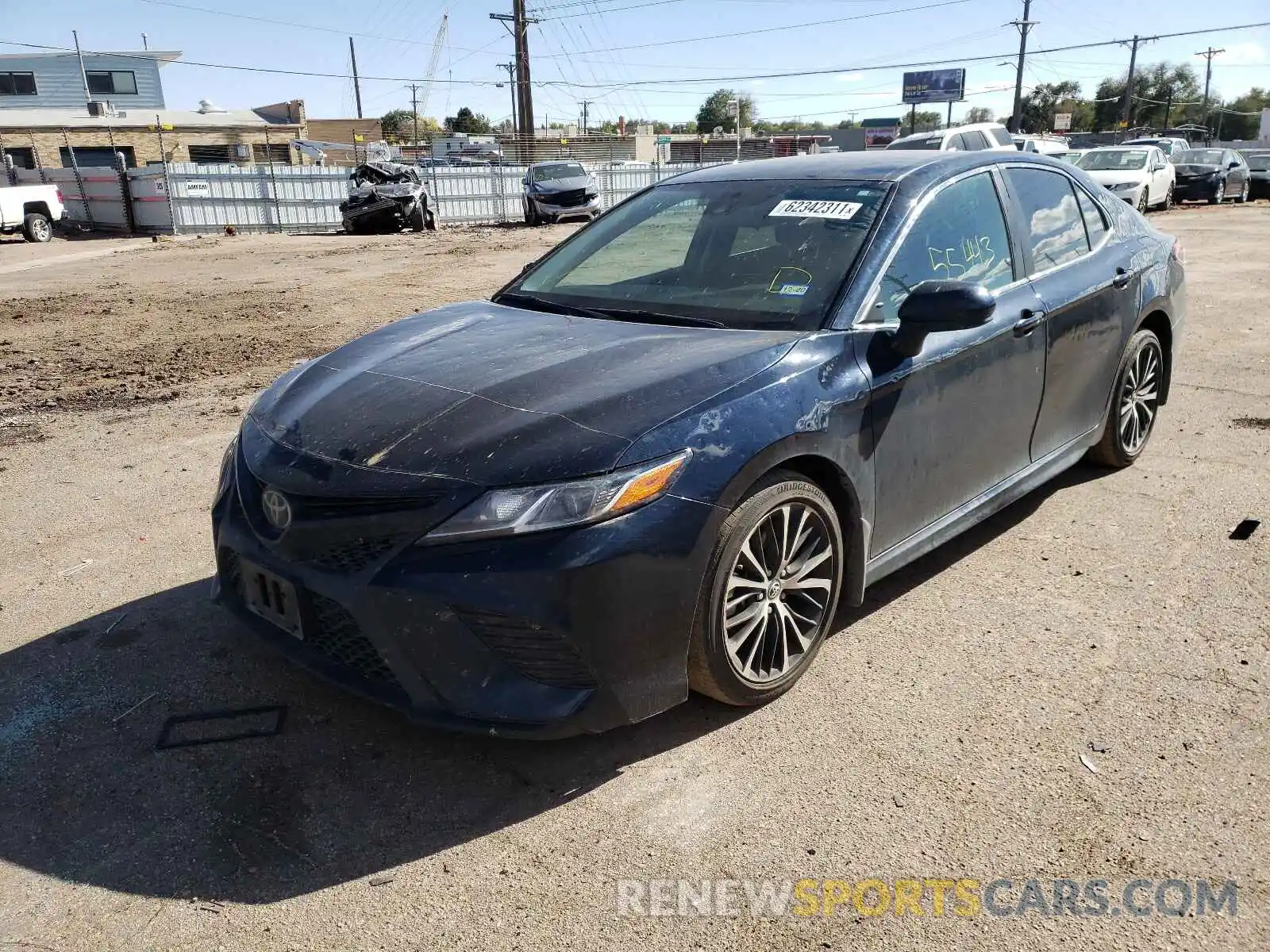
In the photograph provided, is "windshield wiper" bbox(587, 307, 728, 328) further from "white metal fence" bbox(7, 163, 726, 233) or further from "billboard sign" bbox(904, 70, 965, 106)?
"billboard sign" bbox(904, 70, 965, 106)

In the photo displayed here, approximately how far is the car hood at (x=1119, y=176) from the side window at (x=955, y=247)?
19742 millimetres

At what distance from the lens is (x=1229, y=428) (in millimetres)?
5887

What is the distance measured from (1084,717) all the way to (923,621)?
74cm

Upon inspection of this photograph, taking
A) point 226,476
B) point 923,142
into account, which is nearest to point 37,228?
point 923,142

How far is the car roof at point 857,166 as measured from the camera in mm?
3777

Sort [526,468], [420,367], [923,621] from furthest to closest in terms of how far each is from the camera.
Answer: [923,621] < [420,367] < [526,468]

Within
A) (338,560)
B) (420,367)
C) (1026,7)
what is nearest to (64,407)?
(420,367)

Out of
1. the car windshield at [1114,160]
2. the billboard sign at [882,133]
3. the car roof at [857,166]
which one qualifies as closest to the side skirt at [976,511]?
the car roof at [857,166]

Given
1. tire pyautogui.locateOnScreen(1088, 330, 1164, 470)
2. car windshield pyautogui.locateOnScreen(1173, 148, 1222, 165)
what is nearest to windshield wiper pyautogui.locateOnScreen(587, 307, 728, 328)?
tire pyautogui.locateOnScreen(1088, 330, 1164, 470)

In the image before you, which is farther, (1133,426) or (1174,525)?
(1133,426)

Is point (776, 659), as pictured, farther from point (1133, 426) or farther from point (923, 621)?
point (1133, 426)

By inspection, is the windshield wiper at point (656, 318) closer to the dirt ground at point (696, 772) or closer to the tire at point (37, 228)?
the dirt ground at point (696, 772)

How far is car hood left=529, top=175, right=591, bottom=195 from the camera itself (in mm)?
26047

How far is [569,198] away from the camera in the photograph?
26188 mm
